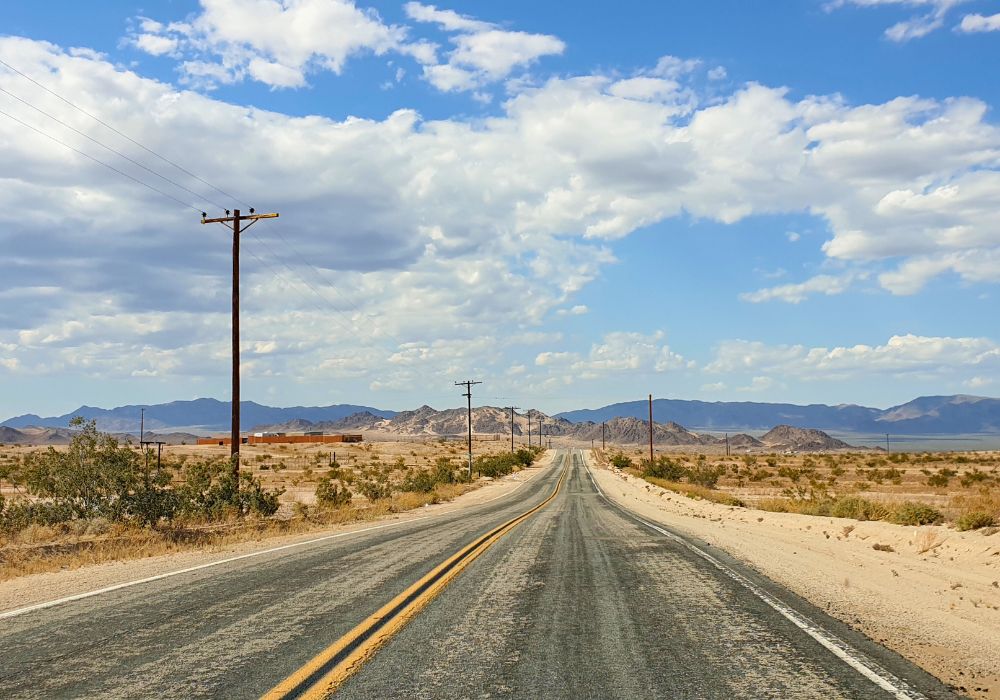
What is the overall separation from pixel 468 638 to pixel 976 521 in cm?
1414

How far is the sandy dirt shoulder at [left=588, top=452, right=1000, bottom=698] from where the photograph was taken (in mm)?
7500

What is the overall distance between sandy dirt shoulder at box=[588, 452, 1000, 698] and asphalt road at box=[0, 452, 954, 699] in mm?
485

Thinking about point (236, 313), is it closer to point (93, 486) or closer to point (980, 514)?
point (93, 486)

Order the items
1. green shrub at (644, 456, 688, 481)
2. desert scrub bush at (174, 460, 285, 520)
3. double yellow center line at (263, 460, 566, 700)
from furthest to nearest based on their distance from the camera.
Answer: green shrub at (644, 456, 688, 481), desert scrub bush at (174, 460, 285, 520), double yellow center line at (263, 460, 566, 700)

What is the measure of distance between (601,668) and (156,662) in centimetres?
395

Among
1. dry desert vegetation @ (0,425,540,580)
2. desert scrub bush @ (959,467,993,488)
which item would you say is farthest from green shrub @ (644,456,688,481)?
dry desert vegetation @ (0,425,540,580)

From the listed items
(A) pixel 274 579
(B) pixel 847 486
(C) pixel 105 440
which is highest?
(C) pixel 105 440

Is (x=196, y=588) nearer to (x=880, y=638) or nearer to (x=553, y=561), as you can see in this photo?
(x=553, y=561)

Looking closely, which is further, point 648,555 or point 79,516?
point 79,516

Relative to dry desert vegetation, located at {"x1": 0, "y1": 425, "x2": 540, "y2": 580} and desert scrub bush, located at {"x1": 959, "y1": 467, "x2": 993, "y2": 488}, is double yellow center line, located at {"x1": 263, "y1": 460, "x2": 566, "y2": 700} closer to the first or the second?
dry desert vegetation, located at {"x1": 0, "y1": 425, "x2": 540, "y2": 580}

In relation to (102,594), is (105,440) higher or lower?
higher

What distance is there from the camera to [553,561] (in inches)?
524

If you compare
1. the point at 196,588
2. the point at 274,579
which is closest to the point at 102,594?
the point at 196,588

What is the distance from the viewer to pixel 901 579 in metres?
12.2
